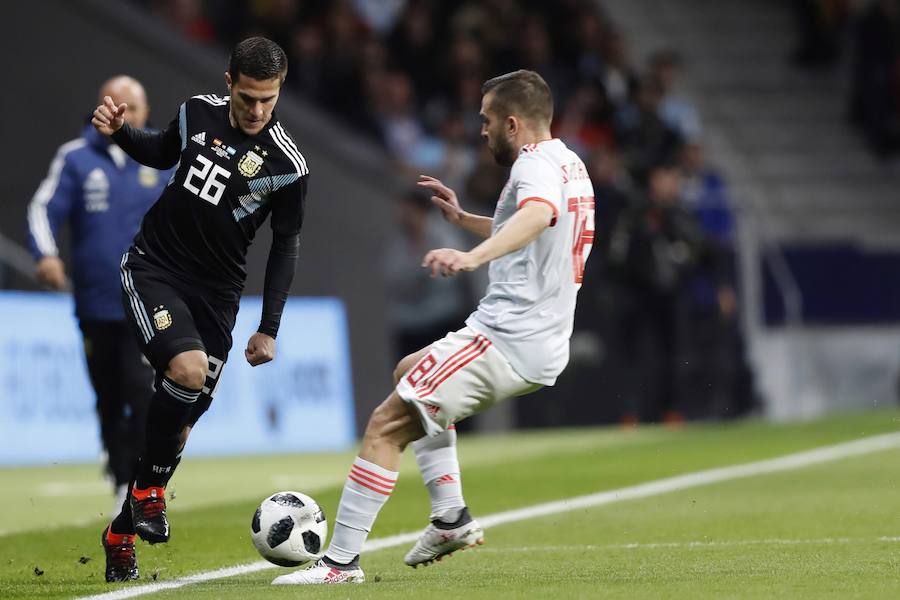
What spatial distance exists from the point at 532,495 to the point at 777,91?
16.8m

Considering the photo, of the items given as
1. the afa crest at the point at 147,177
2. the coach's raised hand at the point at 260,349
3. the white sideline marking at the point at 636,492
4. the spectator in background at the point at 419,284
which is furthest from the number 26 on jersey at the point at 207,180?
the spectator in background at the point at 419,284

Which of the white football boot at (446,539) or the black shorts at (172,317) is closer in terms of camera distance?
the white football boot at (446,539)

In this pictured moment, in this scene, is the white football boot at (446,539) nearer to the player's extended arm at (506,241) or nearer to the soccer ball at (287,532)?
the soccer ball at (287,532)

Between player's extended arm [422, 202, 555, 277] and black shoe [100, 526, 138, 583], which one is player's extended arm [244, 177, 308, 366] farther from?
player's extended arm [422, 202, 555, 277]

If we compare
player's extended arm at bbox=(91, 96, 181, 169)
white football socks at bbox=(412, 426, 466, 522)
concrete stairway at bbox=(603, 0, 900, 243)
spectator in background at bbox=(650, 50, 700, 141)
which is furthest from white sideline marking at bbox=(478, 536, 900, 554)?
concrete stairway at bbox=(603, 0, 900, 243)

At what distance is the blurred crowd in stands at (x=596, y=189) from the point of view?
17.7m

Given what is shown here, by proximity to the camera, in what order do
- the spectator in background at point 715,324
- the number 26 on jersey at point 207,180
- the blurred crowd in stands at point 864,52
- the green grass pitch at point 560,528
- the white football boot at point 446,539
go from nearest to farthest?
the green grass pitch at point 560,528 → the white football boot at point 446,539 → the number 26 on jersey at point 207,180 → the spectator in background at point 715,324 → the blurred crowd in stands at point 864,52

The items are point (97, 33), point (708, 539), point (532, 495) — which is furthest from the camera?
point (97, 33)

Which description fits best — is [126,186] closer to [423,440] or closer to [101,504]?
[101,504]

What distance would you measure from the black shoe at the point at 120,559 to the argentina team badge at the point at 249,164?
4.97ft

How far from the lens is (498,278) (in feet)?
22.0

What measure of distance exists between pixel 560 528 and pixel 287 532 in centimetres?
231

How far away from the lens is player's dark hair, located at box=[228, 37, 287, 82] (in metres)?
6.73

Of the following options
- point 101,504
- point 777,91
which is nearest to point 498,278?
point 101,504
